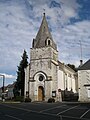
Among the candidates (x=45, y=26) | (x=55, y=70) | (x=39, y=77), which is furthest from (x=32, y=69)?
(x=45, y=26)

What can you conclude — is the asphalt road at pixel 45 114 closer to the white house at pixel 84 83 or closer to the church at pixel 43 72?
the white house at pixel 84 83

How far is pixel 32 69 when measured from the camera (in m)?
48.0

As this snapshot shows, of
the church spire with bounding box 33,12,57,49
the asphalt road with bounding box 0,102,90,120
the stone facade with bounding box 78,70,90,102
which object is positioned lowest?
the asphalt road with bounding box 0,102,90,120

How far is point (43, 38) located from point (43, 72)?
8.09 m

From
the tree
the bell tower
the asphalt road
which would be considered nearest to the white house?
the bell tower

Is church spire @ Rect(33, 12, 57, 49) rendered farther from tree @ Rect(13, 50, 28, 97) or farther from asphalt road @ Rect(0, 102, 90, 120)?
asphalt road @ Rect(0, 102, 90, 120)

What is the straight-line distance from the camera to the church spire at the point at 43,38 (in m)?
48.1

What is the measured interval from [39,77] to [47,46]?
7076 millimetres

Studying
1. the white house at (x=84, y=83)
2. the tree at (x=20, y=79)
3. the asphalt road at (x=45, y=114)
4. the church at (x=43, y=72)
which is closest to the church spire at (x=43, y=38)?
the church at (x=43, y=72)

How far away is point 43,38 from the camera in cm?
4916

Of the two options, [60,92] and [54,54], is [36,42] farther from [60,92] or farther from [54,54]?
[60,92]

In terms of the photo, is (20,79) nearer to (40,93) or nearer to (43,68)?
(40,93)

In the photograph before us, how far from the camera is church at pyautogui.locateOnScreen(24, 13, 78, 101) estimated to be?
1779 inches

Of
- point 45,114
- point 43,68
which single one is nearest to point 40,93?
point 43,68
